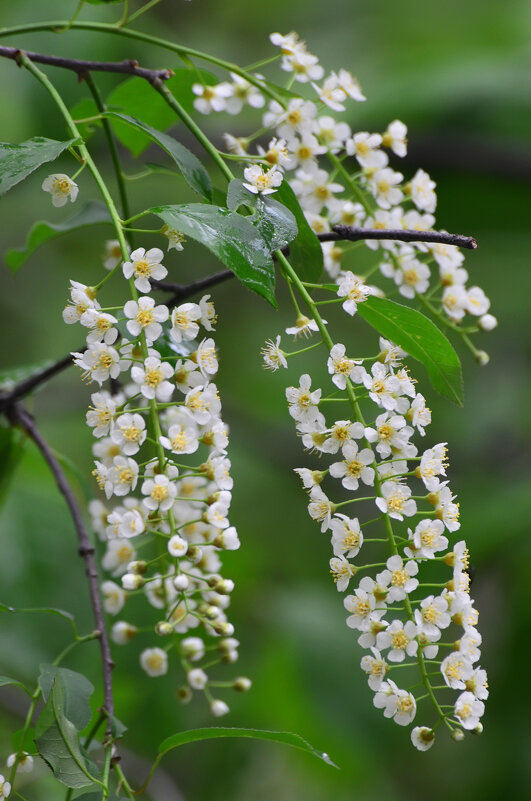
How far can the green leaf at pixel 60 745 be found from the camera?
0.62 meters

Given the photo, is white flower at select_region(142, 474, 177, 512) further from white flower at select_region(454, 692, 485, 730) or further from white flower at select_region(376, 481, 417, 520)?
white flower at select_region(454, 692, 485, 730)

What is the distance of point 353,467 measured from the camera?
648 millimetres

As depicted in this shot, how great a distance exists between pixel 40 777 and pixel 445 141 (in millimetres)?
1429

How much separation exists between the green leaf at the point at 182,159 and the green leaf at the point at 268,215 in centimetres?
5

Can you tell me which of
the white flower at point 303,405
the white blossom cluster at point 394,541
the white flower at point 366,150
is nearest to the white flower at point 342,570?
the white blossom cluster at point 394,541

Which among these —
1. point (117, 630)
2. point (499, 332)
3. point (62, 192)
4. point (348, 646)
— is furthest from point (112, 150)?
point (499, 332)

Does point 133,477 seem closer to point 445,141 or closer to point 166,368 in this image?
point 166,368

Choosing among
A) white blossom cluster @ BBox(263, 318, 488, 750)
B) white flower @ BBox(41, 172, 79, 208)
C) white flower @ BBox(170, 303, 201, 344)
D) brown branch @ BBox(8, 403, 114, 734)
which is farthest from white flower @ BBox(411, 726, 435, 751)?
white flower @ BBox(41, 172, 79, 208)

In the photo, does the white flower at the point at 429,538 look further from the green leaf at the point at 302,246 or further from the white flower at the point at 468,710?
the green leaf at the point at 302,246

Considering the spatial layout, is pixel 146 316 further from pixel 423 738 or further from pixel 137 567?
pixel 423 738

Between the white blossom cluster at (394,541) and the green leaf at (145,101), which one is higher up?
the green leaf at (145,101)

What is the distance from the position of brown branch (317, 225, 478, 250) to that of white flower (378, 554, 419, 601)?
0.75ft

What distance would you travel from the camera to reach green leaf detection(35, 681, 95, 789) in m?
0.62

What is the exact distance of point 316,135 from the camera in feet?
2.95
